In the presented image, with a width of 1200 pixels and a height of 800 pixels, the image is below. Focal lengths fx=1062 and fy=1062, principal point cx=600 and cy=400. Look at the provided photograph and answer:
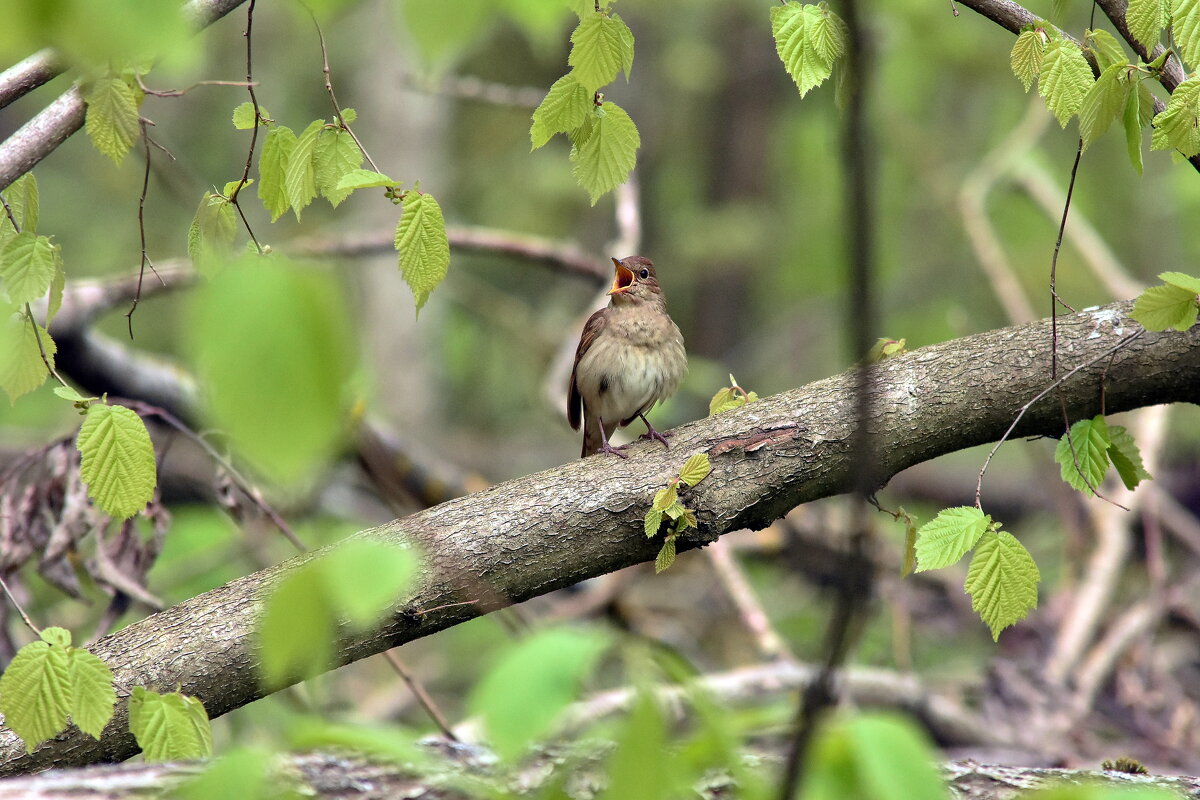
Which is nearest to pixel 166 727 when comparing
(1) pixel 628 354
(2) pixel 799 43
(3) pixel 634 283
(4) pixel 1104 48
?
(2) pixel 799 43

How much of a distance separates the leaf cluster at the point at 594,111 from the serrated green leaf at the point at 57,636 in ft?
4.73

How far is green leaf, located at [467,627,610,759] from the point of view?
114 cm

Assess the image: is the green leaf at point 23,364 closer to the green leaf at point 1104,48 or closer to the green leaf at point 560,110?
the green leaf at point 560,110

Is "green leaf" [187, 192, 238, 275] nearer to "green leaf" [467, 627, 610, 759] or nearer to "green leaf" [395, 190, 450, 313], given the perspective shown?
"green leaf" [395, 190, 450, 313]

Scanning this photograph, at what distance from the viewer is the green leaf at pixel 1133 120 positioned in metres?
2.38

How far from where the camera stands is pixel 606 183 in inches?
98.0

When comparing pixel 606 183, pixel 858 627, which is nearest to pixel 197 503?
pixel 606 183

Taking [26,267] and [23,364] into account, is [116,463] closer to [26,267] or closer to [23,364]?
[23,364]

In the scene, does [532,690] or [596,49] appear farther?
[596,49]

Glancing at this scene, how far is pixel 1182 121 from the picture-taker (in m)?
2.39

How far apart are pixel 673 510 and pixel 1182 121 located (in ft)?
4.81

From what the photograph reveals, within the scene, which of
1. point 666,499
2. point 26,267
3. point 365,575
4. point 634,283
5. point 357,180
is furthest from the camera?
point 634,283

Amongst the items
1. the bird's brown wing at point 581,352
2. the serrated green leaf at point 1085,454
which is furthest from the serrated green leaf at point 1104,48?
the bird's brown wing at point 581,352

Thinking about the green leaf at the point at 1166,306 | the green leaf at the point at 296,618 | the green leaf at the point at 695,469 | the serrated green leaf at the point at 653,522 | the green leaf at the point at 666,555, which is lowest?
the green leaf at the point at 666,555
